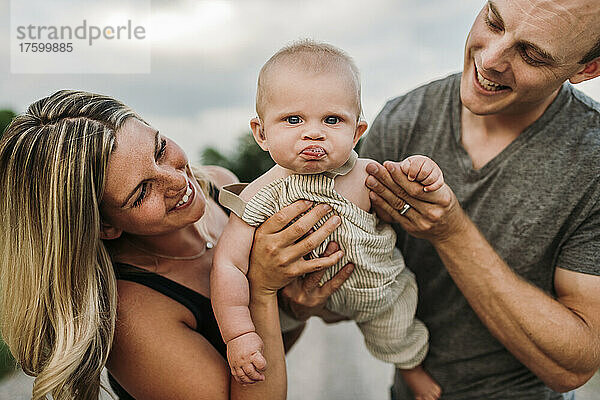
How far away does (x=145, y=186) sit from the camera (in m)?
1.15

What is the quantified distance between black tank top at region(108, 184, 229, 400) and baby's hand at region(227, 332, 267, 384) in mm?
167

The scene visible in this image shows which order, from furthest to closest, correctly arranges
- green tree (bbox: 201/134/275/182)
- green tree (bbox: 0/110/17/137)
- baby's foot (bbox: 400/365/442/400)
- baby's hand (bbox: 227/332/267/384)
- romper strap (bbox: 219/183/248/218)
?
green tree (bbox: 201/134/275/182), green tree (bbox: 0/110/17/137), baby's foot (bbox: 400/365/442/400), romper strap (bbox: 219/183/248/218), baby's hand (bbox: 227/332/267/384)

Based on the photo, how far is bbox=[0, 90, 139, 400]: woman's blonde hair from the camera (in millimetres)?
1102

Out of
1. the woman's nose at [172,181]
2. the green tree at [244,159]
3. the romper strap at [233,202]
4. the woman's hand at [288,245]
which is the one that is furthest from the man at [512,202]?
the green tree at [244,159]

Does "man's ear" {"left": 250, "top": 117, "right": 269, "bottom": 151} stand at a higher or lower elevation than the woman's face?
higher

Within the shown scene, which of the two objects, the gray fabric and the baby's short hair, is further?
the gray fabric

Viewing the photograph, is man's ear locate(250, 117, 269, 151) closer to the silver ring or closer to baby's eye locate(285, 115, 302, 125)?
baby's eye locate(285, 115, 302, 125)

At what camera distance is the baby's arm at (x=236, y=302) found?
3.59ft

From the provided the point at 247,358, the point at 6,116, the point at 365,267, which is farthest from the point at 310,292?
the point at 6,116

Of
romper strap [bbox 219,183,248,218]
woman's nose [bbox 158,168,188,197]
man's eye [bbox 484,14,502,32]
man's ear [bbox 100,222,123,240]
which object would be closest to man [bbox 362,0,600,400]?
man's eye [bbox 484,14,502,32]

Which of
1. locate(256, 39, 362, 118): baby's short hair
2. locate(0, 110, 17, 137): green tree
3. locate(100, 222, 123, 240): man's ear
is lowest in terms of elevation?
locate(100, 222, 123, 240): man's ear

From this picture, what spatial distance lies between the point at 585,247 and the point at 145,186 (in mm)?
986

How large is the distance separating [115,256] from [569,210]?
1070mm

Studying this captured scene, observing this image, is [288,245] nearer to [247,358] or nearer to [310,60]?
[247,358]
